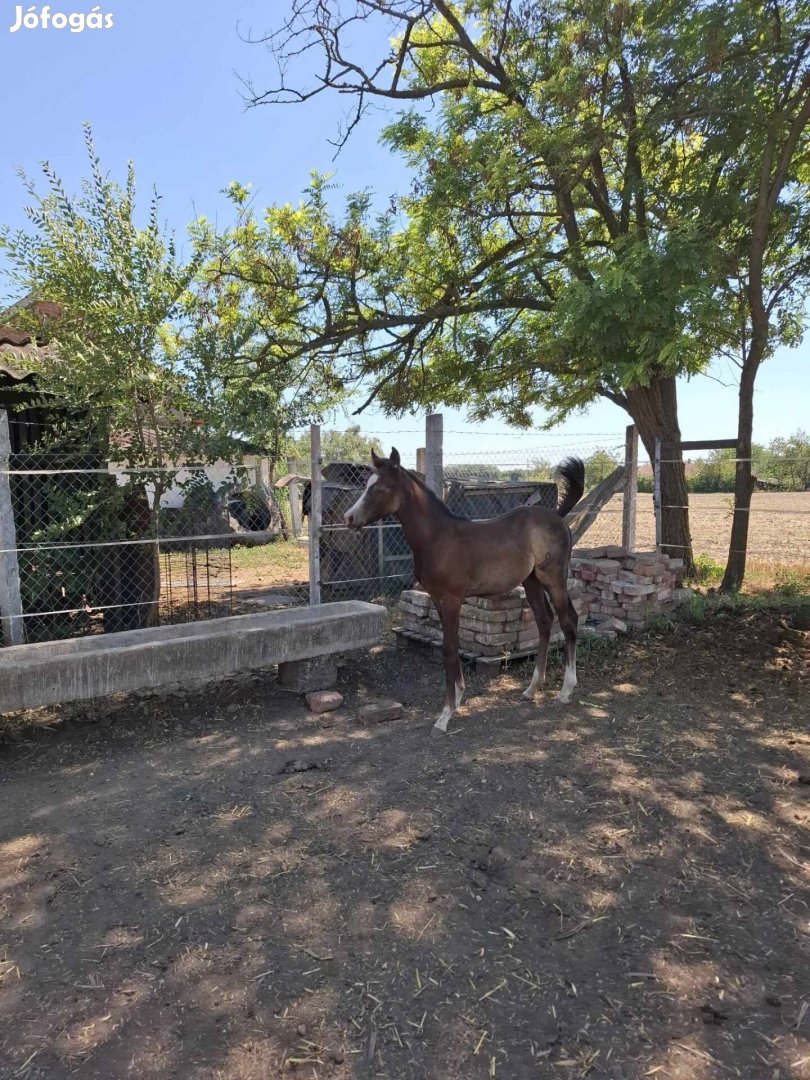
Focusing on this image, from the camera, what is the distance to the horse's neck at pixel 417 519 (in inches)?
184

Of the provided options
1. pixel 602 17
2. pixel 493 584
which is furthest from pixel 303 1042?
pixel 602 17

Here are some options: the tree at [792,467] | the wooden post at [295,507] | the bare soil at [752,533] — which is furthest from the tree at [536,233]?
the tree at [792,467]

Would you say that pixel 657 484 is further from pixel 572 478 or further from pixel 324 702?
pixel 324 702

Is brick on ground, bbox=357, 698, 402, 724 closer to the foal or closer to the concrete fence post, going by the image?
the foal

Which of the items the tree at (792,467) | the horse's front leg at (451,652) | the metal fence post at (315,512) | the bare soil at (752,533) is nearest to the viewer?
the horse's front leg at (451,652)

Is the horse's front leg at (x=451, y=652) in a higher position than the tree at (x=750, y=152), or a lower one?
lower

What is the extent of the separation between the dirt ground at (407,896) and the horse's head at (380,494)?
Result: 153 centimetres

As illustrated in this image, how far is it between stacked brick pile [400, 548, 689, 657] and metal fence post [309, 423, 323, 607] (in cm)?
93

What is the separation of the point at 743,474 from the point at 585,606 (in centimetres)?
283

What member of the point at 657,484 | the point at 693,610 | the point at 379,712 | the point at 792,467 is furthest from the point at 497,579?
the point at 792,467

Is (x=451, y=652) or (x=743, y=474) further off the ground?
(x=743, y=474)

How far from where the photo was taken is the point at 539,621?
539cm

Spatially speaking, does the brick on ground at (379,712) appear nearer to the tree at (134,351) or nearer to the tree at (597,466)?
the tree at (134,351)

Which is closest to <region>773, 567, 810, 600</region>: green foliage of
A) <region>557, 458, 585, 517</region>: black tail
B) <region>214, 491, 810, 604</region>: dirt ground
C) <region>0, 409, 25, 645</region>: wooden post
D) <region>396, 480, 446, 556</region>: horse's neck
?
<region>214, 491, 810, 604</region>: dirt ground
